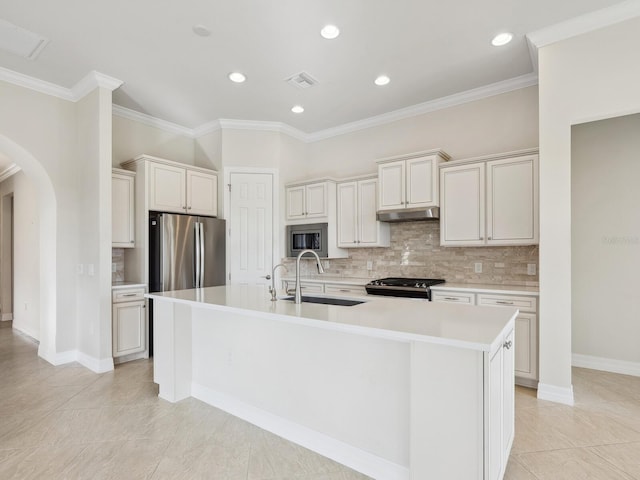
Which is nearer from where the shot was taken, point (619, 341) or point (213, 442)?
point (213, 442)

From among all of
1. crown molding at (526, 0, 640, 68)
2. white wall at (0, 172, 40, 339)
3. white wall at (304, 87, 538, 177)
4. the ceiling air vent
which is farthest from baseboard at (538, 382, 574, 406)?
white wall at (0, 172, 40, 339)

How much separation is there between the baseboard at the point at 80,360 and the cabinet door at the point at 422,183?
3.71 metres

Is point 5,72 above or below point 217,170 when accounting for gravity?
above

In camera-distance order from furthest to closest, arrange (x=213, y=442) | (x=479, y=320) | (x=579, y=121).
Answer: (x=579, y=121), (x=213, y=442), (x=479, y=320)

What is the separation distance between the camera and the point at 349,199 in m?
4.71

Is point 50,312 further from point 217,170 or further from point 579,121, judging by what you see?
point 579,121

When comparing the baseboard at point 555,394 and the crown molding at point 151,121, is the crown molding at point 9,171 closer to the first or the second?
the crown molding at point 151,121

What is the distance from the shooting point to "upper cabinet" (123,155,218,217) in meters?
4.21

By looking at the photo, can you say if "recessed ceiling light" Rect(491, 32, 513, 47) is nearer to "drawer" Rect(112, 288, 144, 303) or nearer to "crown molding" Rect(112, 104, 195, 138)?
"crown molding" Rect(112, 104, 195, 138)

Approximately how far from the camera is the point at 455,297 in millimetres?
3521

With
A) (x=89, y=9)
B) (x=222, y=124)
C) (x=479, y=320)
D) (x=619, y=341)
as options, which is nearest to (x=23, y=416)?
(x=89, y=9)

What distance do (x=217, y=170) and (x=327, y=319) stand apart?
148 inches

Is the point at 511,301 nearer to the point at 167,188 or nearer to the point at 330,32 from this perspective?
the point at 330,32

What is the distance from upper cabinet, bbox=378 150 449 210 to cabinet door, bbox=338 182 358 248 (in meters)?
0.48
